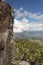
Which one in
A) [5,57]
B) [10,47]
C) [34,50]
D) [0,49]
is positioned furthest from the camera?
[34,50]

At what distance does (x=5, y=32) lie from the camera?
108 feet

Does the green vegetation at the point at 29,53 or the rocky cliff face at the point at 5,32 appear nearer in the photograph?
the rocky cliff face at the point at 5,32

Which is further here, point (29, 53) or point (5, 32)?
point (29, 53)

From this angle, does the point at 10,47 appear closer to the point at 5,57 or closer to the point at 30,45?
the point at 5,57

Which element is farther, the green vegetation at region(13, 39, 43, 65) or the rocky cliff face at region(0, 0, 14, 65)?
the green vegetation at region(13, 39, 43, 65)

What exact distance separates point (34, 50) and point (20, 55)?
9029 millimetres

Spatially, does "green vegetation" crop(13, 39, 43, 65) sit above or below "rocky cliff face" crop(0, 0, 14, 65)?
below

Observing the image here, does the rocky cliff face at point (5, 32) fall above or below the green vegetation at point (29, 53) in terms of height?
above

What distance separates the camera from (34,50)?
7988 cm

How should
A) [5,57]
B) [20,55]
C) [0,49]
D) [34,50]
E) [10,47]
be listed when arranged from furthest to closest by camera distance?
1. [34,50]
2. [20,55]
3. [10,47]
4. [5,57]
5. [0,49]

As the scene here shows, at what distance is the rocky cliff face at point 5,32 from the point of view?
105 feet

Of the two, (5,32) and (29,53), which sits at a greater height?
(5,32)

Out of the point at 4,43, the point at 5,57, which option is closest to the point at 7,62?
the point at 5,57

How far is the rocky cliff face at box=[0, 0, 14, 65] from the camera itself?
31906 millimetres
